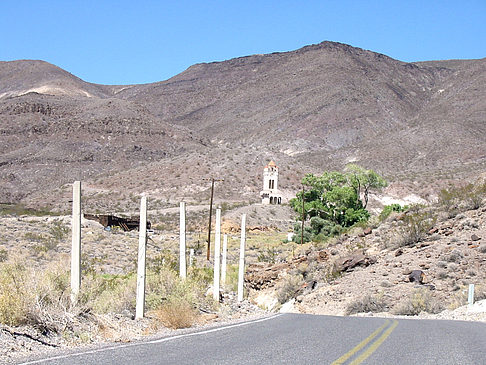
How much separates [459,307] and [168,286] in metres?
10.0

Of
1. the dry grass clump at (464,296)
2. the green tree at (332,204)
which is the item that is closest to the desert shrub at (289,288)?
the dry grass clump at (464,296)

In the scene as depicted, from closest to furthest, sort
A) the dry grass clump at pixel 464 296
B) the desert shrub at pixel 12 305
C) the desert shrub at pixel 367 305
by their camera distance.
→ 1. the desert shrub at pixel 12 305
2. the dry grass clump at pixel 464 296
3. the desert shrub at pixel 367 305

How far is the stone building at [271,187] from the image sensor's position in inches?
3307

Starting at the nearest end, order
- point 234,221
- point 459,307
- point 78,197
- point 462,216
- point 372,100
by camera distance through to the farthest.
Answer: point 78,197
point 459,307
point 462,216
point 234,221
point 372,100

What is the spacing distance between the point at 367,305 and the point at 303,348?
1509 cm

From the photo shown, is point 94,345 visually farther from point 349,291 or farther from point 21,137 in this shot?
point 21,137

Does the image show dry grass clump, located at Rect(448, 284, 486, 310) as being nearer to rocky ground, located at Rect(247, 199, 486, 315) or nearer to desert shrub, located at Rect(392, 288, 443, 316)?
rocky ground, located at Rect(247, 199, 486, 315)

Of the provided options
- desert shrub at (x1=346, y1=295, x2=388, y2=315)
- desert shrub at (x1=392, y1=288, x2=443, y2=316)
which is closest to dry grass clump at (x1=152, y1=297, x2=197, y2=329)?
desert shrub at (x1=392, y1=288, x2=443, y2=316)

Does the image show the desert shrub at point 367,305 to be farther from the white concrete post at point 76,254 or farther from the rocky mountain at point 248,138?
the rocky mountain at point 248,138

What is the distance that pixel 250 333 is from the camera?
38.4 feet

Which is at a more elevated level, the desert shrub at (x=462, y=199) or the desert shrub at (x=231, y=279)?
the desert shrub at (x=462, y=199)

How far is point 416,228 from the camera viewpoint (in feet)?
101

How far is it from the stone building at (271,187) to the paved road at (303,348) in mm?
70160

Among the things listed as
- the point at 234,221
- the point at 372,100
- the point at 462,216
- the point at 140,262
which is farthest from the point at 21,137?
the point at 140,262
